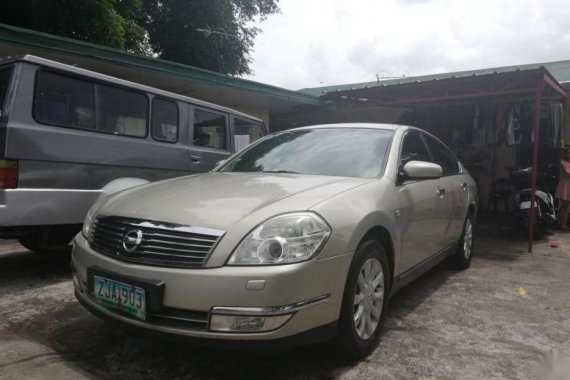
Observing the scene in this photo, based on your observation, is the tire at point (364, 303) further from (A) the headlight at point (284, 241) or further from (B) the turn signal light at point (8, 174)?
(B) the turn signal light at point (8, 174)

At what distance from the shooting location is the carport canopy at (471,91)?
20.4ft

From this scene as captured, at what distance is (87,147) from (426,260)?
3034 mm

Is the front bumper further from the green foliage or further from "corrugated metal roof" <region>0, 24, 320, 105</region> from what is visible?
the green foliage

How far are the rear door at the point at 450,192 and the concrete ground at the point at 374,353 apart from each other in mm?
543

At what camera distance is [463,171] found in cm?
514

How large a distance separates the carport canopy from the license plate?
5630 mm

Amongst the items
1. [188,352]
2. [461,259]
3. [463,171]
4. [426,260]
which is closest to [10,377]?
[188,352]

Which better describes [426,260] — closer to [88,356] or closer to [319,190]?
[319,190]

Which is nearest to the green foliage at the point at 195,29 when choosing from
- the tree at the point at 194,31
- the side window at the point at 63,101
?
the tree at the point at 194,31

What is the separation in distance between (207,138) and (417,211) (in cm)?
303

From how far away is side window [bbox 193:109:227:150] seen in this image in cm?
536

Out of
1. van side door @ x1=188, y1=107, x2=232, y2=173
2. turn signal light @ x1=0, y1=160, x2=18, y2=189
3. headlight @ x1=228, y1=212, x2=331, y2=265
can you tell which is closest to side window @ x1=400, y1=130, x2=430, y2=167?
headlight @ x1=228, y1=212, x2=331, y2=265

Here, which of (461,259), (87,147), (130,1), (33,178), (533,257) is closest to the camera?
(33,178)

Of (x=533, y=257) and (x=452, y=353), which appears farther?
(x=533, y=257)
